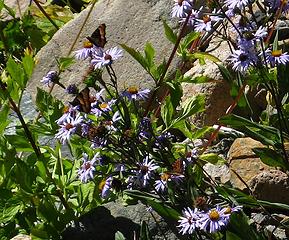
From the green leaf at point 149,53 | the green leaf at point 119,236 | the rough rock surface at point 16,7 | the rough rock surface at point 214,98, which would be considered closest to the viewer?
the green leaf at point 119,236

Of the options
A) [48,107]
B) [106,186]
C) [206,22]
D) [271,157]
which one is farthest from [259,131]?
[48,107]

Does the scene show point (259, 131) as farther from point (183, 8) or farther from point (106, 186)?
point (106, 186)

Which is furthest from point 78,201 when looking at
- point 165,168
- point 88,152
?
point 165,168

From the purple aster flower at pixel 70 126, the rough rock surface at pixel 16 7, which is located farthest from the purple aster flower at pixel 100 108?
the rough rock surface at pixel 16 7

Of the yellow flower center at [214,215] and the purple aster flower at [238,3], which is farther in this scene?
the purple aster flower at [238,3]

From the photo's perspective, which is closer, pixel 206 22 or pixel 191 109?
pixel 206 22

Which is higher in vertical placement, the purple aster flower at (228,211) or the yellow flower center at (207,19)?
the yellow flower center at (207,19)

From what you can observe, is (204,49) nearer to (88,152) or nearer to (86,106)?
(88,152)

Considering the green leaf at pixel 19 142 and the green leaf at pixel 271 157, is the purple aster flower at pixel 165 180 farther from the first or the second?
the green leaf at pixel 19 142
